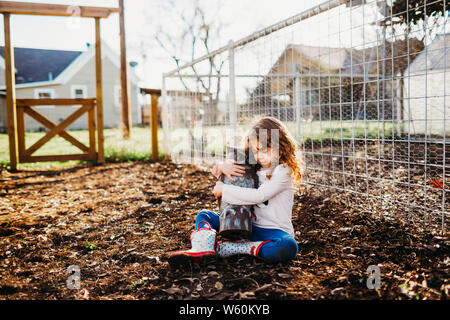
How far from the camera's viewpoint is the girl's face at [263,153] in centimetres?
221

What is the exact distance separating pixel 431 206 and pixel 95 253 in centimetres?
254

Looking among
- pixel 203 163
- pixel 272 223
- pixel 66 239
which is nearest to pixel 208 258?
pixel 272 223

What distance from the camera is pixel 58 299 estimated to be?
5.87 ft

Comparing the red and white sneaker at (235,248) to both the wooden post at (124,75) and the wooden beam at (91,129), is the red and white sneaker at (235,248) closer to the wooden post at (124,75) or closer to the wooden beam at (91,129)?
the wooden beam at (91,129)

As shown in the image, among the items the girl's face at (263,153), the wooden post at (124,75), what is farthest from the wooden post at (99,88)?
the girl's face at (263,153)

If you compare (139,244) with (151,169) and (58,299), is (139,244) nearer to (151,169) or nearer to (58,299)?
(58,299)

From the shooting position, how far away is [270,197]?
2.13 metres

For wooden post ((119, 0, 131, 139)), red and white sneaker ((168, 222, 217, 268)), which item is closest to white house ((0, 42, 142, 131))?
wooden post ((119, 0, 131, 139))

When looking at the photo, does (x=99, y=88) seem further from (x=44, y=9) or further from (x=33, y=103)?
(x=44, y=9)

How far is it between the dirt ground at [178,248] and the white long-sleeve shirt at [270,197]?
24 centimetres

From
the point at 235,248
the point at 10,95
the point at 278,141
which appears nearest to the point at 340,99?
the point at 278,141

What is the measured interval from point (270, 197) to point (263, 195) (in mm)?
53
